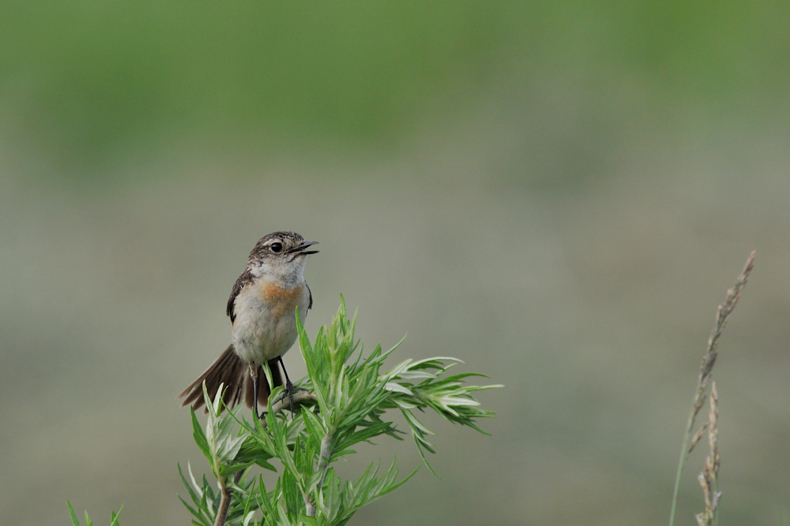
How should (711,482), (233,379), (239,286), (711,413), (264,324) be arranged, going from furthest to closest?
(239,286) → (233,379) → (264,324) → (711,413) → (711,482)

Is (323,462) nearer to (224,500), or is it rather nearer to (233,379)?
(224,500)

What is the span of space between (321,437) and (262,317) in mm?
2438

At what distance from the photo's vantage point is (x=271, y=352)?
384 centimetres

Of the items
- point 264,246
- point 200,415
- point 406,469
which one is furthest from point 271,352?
point 406,469

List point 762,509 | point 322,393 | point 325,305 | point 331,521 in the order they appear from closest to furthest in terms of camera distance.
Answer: point 331,521 → point 322,393 → point 762,509 → point 325,305

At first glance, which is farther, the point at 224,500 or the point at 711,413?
the point at 711,413

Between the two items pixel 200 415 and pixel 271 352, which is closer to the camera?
pixel 271 352

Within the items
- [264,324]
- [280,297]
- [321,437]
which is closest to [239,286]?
[280,297]

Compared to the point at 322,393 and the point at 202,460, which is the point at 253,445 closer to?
the point at 322,393

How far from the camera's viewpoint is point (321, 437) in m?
1.48

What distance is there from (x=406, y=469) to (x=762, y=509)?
308 centimetres

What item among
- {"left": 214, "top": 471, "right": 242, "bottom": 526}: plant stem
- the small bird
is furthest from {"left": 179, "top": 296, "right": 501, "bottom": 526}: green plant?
the small bird

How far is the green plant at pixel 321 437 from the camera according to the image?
56.8 inches

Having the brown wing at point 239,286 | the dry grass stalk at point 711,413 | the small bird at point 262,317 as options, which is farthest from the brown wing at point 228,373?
the dry grass stalk at point 711,413
